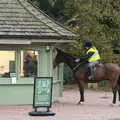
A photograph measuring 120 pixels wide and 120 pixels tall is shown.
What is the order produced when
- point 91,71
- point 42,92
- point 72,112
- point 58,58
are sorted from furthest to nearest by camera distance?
1. point 58,58
2. point 91,71
3. point 72,112
4. point 42,92

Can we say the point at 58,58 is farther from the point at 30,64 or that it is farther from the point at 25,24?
the point at 25,24

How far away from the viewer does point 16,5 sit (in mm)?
21859

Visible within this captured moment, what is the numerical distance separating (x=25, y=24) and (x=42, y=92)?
495 cm

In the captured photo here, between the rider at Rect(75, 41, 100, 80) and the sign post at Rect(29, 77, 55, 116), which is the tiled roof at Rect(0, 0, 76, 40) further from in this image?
the sign post at Rect(29, 77, 55, 116)

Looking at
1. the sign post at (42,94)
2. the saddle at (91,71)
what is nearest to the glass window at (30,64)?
the saddle at (91,71)

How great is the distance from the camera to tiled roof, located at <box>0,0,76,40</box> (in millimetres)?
20000

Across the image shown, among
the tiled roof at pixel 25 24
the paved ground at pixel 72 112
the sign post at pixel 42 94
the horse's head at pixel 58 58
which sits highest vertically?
the tiled roof at pixel 25 24

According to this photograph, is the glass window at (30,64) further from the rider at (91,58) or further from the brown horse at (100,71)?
the rider at (91,58)

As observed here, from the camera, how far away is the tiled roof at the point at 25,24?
20.0 meters

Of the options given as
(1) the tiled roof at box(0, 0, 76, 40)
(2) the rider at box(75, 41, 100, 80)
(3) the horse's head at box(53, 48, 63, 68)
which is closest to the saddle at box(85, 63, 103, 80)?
(2) the rider at box(75, 41, 100, 80)

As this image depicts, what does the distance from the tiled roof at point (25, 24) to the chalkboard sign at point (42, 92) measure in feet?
12.3

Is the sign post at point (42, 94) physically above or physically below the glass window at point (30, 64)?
below

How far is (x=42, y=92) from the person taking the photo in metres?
16.5

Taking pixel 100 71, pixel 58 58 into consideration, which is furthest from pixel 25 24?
pixel 100 71
